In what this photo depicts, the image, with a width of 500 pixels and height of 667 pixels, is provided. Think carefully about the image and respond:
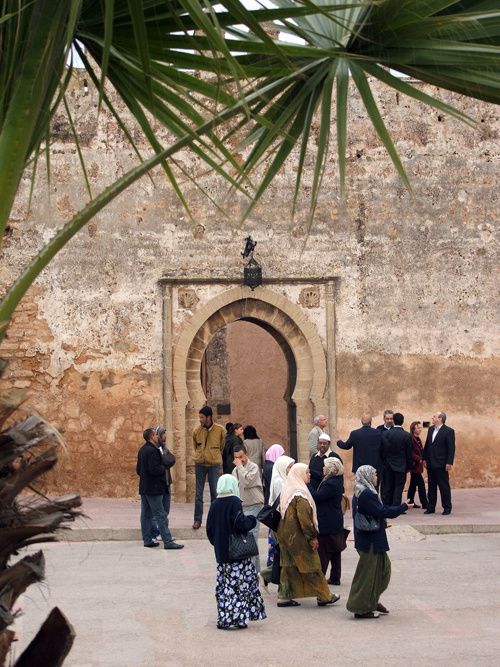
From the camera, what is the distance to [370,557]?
33.8ft

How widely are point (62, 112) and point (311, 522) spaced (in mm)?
10899

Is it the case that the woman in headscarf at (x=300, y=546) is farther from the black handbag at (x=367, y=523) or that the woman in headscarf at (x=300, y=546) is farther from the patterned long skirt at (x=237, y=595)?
the patterned long skirt at (x=237, y=595)

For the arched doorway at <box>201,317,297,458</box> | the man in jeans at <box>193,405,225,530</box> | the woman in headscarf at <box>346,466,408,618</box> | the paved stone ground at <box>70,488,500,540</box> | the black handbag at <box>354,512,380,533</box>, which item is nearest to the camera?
the woman in headscarf at <box>346,466,408,618</box>

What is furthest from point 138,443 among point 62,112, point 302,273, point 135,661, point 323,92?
point 323,92

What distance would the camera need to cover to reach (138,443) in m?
19.1

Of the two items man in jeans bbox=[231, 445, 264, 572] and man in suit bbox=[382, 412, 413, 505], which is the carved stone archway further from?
man in jeans bbox=[231, 445, 264, 572]

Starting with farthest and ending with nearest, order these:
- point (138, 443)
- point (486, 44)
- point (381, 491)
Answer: point (138, 443) < point (381, 491) < point (486, 44)

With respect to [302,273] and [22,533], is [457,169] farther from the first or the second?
[22,533]

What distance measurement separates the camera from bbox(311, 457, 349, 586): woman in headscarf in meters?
11.6

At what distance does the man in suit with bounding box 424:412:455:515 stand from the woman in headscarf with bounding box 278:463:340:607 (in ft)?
22.0

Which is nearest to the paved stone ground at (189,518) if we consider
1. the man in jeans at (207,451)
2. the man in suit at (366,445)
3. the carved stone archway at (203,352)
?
the man in jeans at (207,451)

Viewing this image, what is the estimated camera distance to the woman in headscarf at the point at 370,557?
10.1 m

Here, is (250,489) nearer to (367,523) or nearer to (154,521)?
(367,523)

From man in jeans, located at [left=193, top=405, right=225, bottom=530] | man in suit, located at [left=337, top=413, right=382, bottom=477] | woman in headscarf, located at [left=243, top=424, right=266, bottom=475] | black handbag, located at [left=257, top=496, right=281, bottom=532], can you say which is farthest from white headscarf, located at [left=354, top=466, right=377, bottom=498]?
woman in headscarf, located at [left=243, top=424, right=266, bottom=475]
